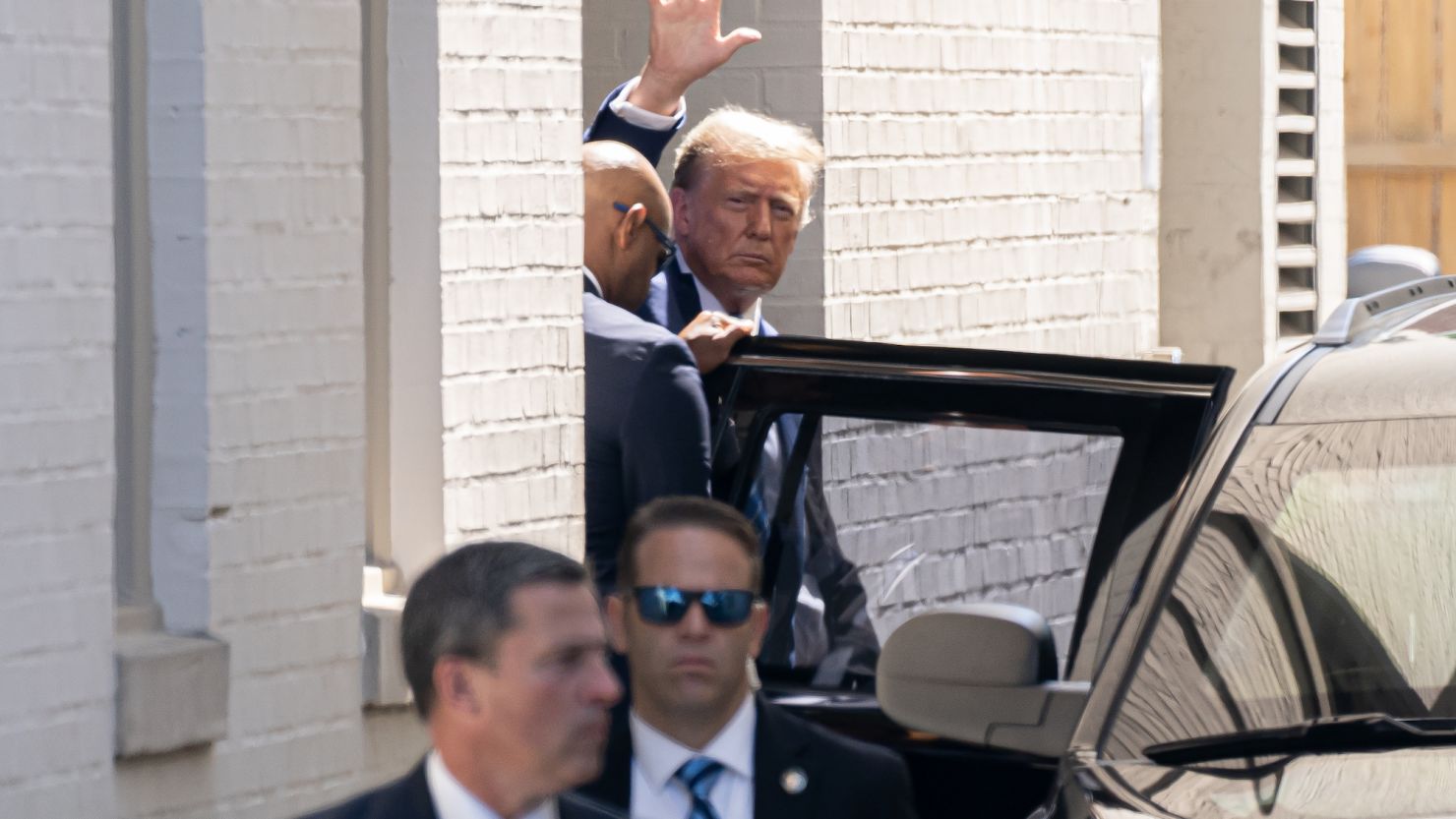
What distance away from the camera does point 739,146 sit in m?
5.42

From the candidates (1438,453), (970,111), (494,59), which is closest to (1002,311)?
(970,111)

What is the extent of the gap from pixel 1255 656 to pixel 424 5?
9.71 feet

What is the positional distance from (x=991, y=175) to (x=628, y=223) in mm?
3560

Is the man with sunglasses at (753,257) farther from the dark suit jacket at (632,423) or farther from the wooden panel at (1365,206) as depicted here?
the wooden panel at (1365,206)

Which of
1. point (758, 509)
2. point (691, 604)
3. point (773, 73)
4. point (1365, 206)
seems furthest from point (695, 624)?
point (1365, 206)

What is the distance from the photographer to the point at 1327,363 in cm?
404

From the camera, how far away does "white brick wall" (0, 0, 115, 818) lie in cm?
480

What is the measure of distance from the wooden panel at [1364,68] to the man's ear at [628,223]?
881 cm

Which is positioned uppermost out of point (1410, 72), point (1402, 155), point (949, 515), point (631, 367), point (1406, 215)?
point (1410, 72)

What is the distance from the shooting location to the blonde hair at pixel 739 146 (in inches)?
214

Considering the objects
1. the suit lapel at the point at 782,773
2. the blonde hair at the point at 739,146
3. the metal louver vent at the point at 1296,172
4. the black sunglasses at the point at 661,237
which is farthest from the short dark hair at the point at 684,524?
the metal louver vent at the point at 1296,172

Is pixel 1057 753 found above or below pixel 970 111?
below

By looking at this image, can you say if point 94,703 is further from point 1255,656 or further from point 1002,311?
point 1002,311

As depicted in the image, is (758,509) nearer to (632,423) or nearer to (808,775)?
(632,423)
